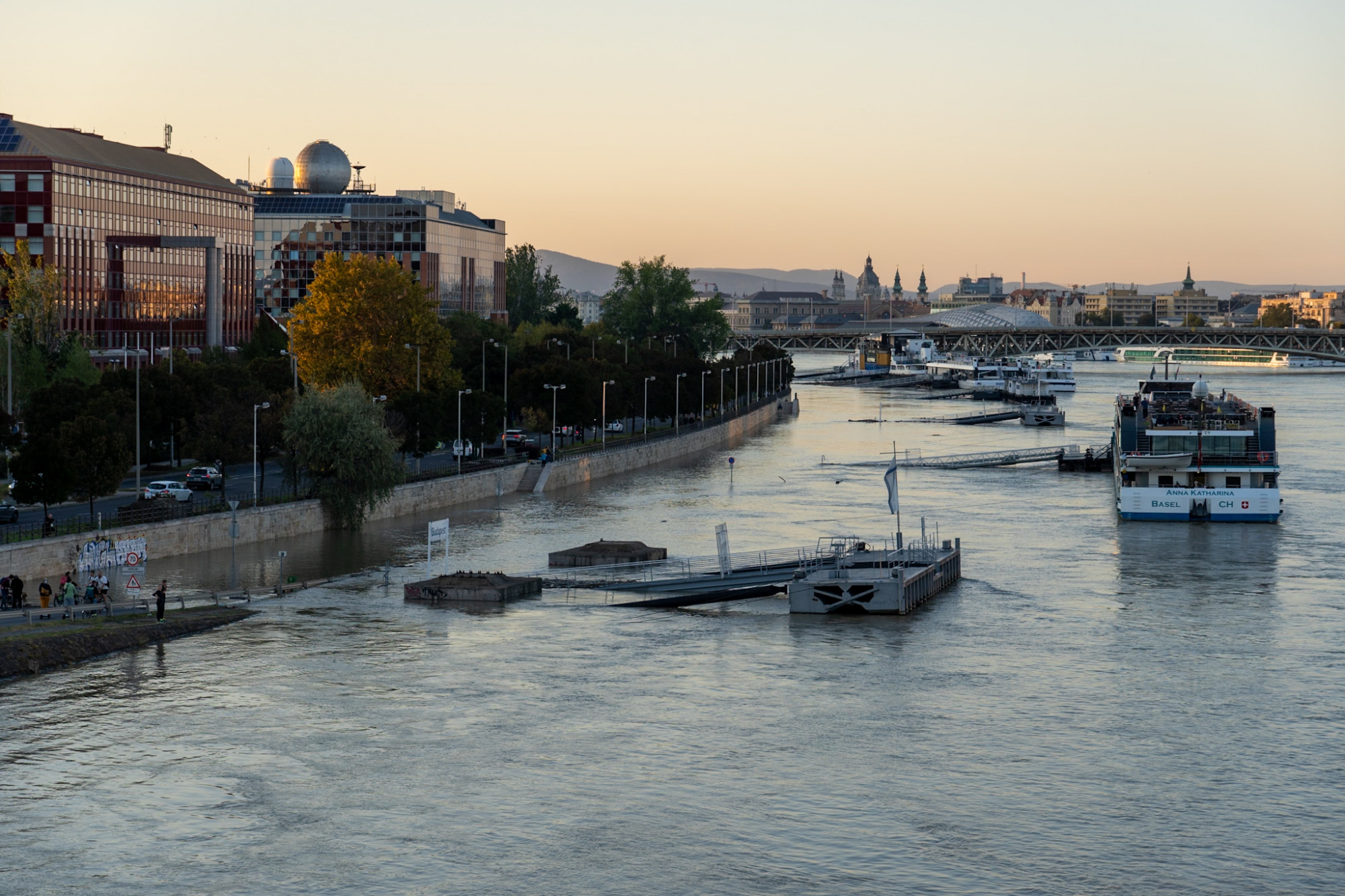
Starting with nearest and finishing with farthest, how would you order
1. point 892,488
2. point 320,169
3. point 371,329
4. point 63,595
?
point 63,595 → point 892,488 → point 371,329 → point 320,169

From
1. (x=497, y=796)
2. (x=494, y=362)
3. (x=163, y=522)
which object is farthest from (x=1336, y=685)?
(x=494, y=362)

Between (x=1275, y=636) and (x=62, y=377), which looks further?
(x=62, y=377)

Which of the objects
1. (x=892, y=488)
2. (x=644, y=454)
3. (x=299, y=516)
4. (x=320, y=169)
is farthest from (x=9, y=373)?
(x=320, y=169)

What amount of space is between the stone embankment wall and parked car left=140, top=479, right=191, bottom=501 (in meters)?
3.63

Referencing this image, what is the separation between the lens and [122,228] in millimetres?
118875

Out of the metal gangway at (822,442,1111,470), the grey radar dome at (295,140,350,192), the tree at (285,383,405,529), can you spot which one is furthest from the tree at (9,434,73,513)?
the grey radar dome at (295,140,350,192)

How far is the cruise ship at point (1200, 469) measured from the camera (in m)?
77.7

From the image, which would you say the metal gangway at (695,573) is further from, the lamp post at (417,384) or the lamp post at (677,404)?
the lamp post at (677,404)

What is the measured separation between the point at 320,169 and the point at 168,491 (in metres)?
112

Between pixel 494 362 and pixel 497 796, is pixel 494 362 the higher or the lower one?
the higher one

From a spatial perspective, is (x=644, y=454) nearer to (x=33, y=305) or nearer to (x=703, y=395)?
(x=703, y=395)

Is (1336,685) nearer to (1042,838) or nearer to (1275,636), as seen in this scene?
(1275,636)

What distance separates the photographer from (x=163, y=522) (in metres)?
56.5

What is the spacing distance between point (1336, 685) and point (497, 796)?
74.0ft
